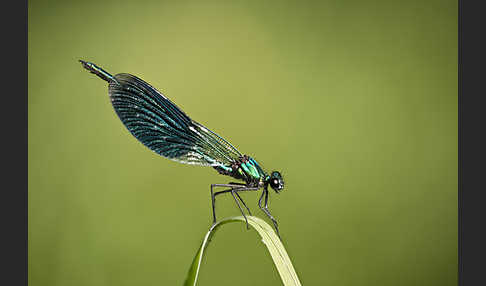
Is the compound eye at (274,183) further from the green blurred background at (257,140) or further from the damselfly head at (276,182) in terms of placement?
the green blurred background at (257,140)

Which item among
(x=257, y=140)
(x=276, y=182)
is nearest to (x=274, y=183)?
(x=276, y=182)

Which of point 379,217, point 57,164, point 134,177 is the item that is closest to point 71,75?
point 57,164

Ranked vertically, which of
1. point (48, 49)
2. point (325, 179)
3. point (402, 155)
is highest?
point (48, 49)

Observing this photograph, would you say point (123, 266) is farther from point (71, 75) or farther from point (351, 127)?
point (351, 127)

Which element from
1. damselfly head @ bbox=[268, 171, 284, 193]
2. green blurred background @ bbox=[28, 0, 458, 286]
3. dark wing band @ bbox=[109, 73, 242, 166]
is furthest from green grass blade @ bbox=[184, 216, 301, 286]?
green blurred background @ bbox=[28, 0, 458, 286]

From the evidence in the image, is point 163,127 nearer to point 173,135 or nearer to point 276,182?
point 173,135

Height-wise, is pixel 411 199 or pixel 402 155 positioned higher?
pixel 402 155

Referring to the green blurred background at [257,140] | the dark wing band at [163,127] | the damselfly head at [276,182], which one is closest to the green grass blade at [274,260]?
the damselfly head at [276,182]
